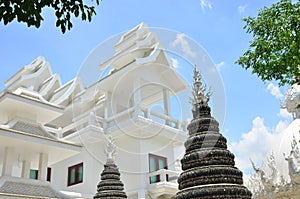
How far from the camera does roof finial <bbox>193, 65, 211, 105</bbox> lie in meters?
5.29

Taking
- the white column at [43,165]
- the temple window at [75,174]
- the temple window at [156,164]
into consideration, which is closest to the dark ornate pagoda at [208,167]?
the white column at [43,165]

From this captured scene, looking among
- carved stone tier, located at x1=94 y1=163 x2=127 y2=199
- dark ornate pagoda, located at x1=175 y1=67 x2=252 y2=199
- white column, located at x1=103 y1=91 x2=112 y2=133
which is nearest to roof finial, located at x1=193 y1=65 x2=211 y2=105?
dark ornate pagoda, located at x1=175 y1=67 x2=252 y2=199

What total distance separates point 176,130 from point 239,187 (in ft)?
31.8

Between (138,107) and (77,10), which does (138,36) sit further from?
(77,10)

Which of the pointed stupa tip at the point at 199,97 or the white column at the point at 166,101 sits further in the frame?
the white column at the point at 166,101

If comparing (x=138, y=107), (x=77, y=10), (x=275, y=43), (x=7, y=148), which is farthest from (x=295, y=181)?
(x=77, y=10)

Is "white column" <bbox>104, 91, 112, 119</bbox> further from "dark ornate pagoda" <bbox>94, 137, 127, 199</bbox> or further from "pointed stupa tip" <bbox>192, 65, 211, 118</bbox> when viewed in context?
"pointed stupa tip" <bbox>192, 65, 211, 118</bbox>

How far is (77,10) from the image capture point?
3305 millimetres

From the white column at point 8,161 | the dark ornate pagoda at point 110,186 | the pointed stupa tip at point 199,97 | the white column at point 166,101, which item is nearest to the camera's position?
the pointed stupa tip at point 199,97

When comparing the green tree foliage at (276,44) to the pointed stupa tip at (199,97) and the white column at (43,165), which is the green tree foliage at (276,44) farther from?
the white column at (43,165)

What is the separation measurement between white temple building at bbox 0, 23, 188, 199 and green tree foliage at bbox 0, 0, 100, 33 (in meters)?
7.35

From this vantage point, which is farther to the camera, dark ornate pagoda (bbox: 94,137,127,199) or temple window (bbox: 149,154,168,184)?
temple window (bbox: 149,154,168,184)

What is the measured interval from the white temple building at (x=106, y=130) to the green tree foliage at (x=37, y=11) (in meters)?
7.35

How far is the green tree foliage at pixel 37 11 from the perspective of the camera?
3.10 metres
